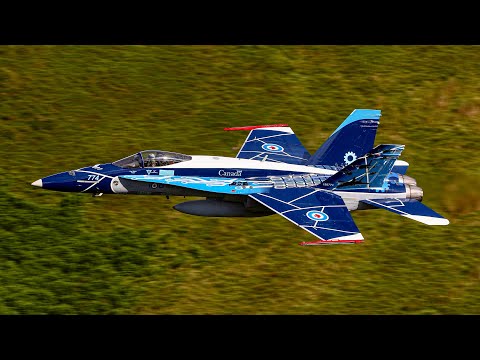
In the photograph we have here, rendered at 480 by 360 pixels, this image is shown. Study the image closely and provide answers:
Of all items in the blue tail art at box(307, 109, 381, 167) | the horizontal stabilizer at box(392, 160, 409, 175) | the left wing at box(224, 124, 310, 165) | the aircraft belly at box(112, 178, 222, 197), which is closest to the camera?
the aircraft belly at box(112, 178, 222, 197)

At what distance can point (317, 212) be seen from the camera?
113 ft

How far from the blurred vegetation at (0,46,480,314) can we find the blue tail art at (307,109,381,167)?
2.45m

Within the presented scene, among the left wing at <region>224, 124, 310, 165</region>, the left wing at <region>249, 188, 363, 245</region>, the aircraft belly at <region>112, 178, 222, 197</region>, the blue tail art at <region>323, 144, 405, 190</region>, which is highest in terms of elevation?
the left wing at <region>224, 124, 310, 165</region>

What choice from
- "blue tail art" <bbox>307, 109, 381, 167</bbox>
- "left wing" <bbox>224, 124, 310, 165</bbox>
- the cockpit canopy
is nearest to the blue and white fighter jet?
the cockpit canopy

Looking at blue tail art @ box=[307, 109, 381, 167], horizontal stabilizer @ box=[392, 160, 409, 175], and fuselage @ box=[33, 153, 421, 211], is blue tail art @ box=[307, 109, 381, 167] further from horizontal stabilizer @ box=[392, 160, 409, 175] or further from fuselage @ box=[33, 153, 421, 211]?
fuselage @ box=[33, 153, 421, 211]

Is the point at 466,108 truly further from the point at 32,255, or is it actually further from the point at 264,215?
the point at 32,255

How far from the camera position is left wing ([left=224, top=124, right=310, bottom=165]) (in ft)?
128

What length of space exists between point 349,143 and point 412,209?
4477 millimetres

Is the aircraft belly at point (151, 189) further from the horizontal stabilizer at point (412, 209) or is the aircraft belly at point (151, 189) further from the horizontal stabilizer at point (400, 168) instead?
the horizontal stabilizer at point (400, 168)

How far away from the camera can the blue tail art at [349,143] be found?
126 ft

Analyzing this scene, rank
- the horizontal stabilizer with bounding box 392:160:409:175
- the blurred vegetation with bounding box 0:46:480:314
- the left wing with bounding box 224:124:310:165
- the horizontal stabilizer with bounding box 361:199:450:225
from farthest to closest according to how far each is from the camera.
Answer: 1. the left wing with bounding box 224:124:310:165
2. the horizontal stabilizer with bounding box 392:160:409:175
3. the blurred vegetation with bounding box 0:46:480:314
4. the horizontal stabilizer with bounding box 361:199:450:225

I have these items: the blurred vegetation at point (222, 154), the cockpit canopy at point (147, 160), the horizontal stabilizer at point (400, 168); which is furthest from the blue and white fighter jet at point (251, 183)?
the blurred vegetation at point (222, 154)

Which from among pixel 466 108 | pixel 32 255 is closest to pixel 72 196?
pixel 32 255

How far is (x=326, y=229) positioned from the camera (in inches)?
1320
